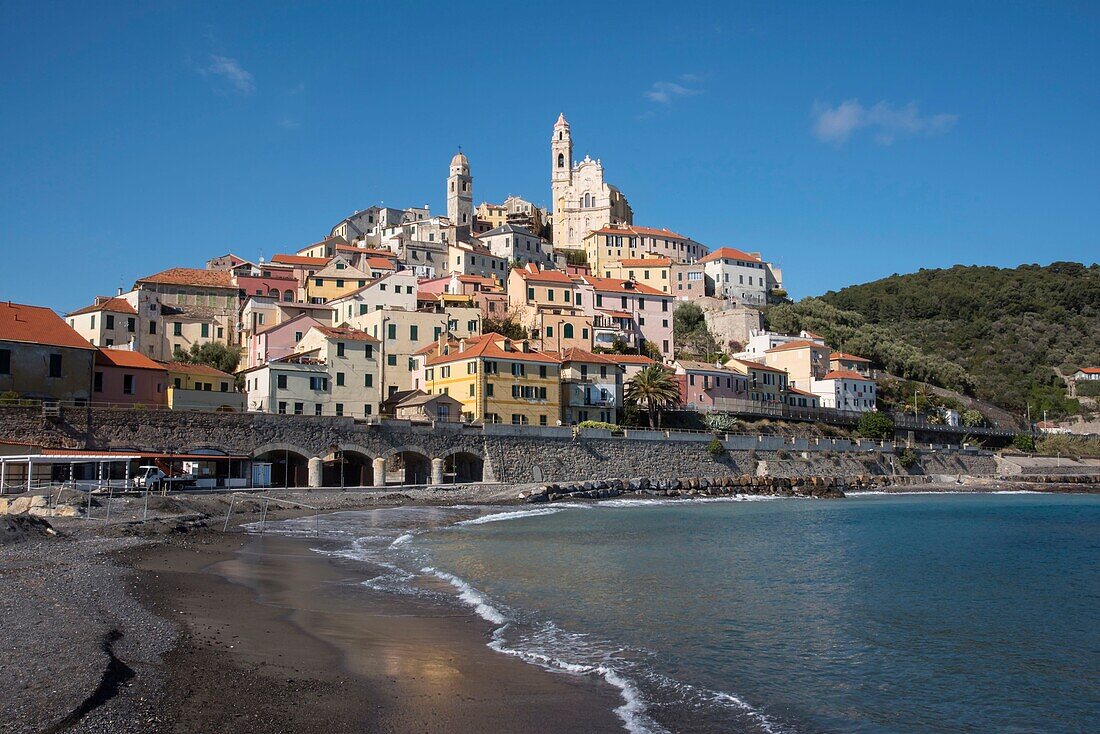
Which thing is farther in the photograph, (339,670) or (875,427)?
(875,427)

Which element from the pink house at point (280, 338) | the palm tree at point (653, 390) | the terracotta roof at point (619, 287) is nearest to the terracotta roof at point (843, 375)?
the terracotta roof at point (619, 287)

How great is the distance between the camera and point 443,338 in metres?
67.1

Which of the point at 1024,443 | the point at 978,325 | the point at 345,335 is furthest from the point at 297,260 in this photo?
the point at 978,325

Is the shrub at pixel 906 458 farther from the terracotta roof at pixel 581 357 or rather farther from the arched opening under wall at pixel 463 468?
the arched opening under wall at pixel 463 468

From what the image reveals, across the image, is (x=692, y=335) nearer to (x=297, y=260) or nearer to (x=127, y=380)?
(x=297, y=260)

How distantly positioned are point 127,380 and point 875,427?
196 feet

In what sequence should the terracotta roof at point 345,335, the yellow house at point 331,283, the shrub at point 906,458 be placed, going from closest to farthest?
the terracotta roof at point 345,335
the shrub at point 906,458
the yellow house at point 331,283

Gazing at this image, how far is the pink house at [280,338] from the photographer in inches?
2574

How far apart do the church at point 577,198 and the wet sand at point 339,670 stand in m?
105

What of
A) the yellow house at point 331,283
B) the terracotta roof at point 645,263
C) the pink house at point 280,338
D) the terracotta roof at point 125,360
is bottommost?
the terracotta roof at point 125,360

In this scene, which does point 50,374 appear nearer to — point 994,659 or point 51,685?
point 51,685

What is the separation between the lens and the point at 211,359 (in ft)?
228

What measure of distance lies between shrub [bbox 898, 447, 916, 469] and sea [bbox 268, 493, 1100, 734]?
121ft

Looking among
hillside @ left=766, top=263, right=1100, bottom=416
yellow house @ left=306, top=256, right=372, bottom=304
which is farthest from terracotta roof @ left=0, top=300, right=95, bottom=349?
hillside @ left=766, top=263, right=1100, bottom=416
